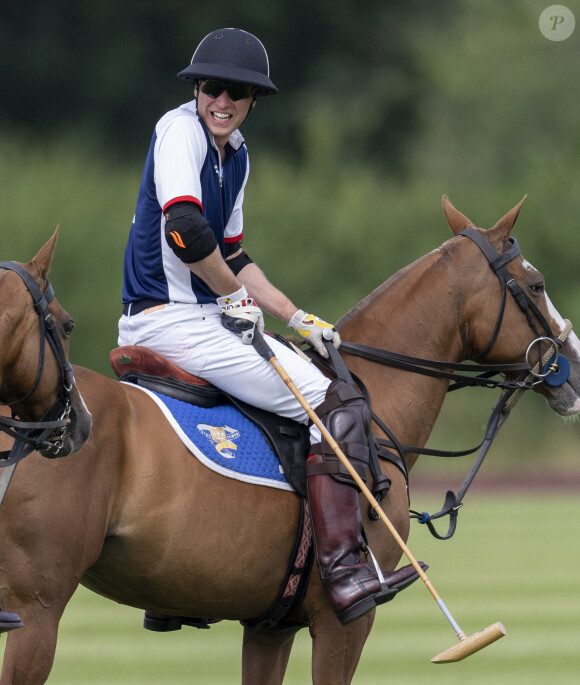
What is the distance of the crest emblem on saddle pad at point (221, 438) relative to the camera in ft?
13.4

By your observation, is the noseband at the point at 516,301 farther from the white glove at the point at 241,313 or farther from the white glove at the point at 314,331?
the white glove at the point at 241,313

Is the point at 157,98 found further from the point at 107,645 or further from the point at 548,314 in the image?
the point at 548,314

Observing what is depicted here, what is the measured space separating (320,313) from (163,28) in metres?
12.2

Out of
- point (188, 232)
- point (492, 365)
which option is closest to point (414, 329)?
point (492, 365)

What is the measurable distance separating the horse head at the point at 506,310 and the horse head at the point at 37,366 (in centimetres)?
185

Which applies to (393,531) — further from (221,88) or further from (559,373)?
(221,88)

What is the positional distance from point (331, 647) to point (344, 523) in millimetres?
482

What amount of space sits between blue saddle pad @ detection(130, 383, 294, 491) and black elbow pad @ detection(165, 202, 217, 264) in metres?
0.49

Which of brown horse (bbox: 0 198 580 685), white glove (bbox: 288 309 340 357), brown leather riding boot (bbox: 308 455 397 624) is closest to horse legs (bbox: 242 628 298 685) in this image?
brown horse (bbox: 0 198 580 685)

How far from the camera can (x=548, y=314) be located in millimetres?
4926

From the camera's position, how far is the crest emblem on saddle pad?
4.10 meters

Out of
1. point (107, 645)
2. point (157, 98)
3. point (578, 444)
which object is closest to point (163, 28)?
point (157, 98)

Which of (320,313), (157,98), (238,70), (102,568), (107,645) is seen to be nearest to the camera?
(102,568)

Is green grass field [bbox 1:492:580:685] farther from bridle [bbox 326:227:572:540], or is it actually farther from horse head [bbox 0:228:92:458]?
horse head [bbox 0:228:92:458]
